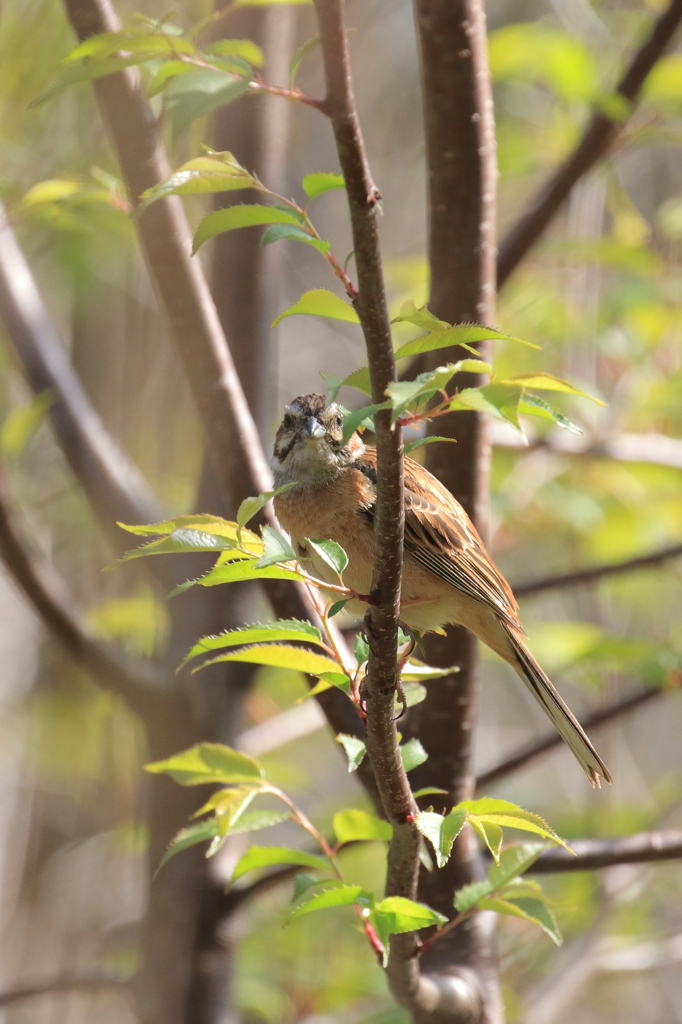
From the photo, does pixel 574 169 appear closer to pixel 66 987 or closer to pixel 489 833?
pixel 489 833

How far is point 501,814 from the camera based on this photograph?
71.2 inches

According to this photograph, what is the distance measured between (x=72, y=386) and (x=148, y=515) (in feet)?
→ 2.58

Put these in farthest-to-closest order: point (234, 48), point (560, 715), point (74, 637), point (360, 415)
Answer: point (74, 637) < point (560, 715) < point (234, 48) < point (360, 415)

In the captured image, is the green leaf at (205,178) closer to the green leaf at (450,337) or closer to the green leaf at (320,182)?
the green leaf at (320,182)

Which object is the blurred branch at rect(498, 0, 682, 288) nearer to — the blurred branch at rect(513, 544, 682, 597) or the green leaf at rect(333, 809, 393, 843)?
the blurred branch at rect(513, 544, 682, 597)

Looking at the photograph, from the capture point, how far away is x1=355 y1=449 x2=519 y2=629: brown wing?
3.20 meters

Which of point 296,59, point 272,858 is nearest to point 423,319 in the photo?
point 296,59

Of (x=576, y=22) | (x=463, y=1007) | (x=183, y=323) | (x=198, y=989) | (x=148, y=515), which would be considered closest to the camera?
(x=463, y=1007)

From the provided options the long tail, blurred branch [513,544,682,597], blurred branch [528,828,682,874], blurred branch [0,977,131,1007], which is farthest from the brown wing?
blurred branch [0,977,131,1007]

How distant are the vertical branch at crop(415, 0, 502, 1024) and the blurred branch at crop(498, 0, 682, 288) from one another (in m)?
0.66

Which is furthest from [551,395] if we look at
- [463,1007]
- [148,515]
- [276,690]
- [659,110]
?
[463,1007]

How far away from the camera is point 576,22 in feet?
19.1

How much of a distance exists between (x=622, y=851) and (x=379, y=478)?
6.71 feet

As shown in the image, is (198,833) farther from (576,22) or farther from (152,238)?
(576,22)
